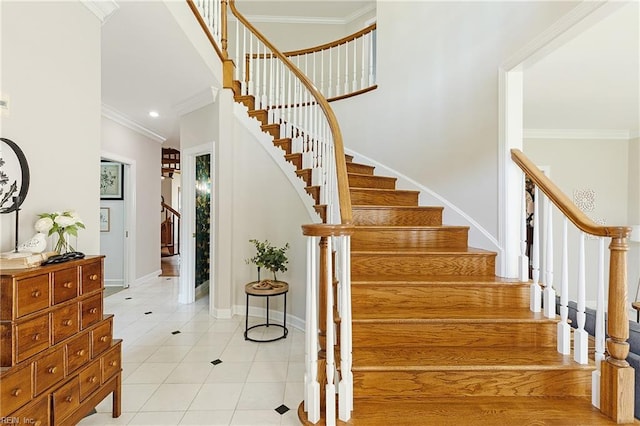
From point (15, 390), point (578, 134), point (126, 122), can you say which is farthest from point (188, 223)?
point (578, 134)

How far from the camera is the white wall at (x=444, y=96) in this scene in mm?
2529

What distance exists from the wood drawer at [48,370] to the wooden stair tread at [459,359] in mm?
1472

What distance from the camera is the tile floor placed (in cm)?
193

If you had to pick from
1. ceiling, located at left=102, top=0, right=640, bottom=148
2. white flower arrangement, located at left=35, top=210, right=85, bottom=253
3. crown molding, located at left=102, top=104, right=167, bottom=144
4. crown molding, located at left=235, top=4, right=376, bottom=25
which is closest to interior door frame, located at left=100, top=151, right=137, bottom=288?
crown molding, located at left=102, top=104, right=167, bottom=144

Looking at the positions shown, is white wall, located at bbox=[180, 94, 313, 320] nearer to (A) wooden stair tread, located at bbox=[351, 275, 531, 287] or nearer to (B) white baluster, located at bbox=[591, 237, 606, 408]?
(A) wooden stair tread, located at bbox=[351, 275, 531, 287]

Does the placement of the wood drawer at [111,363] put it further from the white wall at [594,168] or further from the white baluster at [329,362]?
the white wall at [594,168]

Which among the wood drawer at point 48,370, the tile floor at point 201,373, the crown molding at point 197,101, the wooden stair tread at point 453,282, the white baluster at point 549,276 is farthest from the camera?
the crown molding at point 197,101

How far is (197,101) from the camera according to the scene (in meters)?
3.91

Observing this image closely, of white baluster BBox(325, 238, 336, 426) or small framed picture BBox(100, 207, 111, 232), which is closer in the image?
white baluster BBox(325, 238, 336, 426)

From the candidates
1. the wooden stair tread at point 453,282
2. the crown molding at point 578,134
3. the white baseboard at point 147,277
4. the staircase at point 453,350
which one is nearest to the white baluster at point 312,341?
the staircase at point 453,350

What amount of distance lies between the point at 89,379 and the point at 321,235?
1.48 metres

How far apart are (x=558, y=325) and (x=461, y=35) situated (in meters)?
2.63

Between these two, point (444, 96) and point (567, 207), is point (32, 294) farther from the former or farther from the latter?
point (444, 96)

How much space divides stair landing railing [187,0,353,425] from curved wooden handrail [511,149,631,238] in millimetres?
1346
